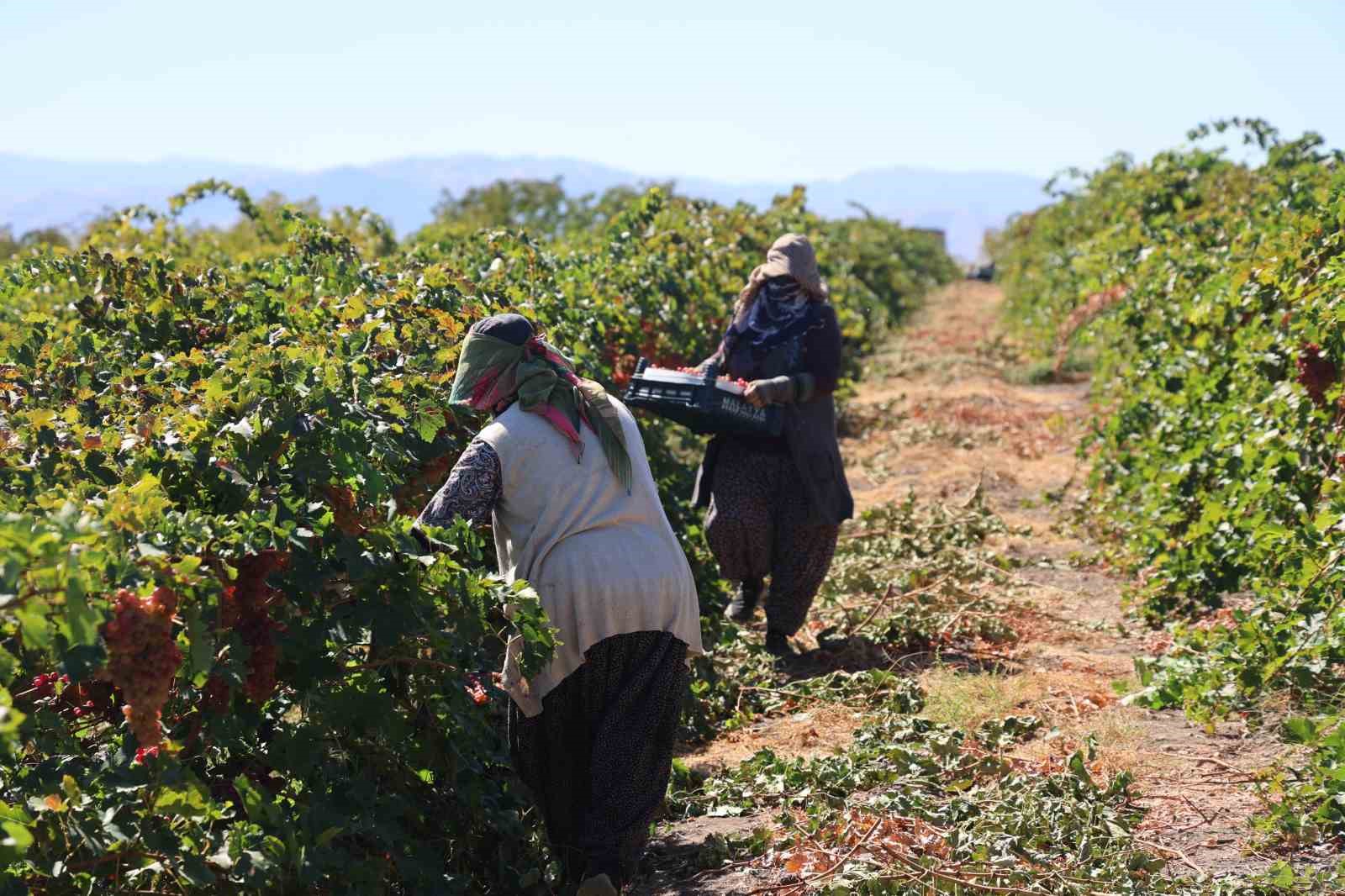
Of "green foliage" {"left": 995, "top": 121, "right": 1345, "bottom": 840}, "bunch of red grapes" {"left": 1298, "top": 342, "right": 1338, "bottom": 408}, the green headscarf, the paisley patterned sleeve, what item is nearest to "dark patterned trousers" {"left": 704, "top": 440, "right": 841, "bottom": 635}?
"green foliage" {"left": 995, "top": 121, "right": 1345, "bottom": 840}

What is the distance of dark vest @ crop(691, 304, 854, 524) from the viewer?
6082 mm

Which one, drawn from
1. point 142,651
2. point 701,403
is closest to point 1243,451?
point 701,403

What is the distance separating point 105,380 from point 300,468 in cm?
187

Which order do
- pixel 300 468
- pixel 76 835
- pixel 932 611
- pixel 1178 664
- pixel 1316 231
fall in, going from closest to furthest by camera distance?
pixel 76 835, pixel 300 468, pixel 1178 664, pixel 1316 231, pixel 932 611

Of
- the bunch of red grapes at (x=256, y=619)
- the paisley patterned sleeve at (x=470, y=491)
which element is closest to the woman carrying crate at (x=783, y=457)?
the paisley patterned sleeve at (x=470, y=491)

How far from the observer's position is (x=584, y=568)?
Answer: 146 inches

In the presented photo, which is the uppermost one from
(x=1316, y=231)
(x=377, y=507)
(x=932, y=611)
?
(x=1316, y=231)

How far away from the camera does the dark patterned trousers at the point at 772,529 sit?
6.24 m

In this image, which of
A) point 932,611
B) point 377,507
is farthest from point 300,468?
point 932,611

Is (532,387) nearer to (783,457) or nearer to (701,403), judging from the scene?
(701,403)

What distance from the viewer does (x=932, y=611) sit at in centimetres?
698

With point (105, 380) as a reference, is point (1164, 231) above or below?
above

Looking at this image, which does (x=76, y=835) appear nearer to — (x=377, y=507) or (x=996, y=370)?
(x=377, y=507)

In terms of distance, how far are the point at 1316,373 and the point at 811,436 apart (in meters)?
2.03
